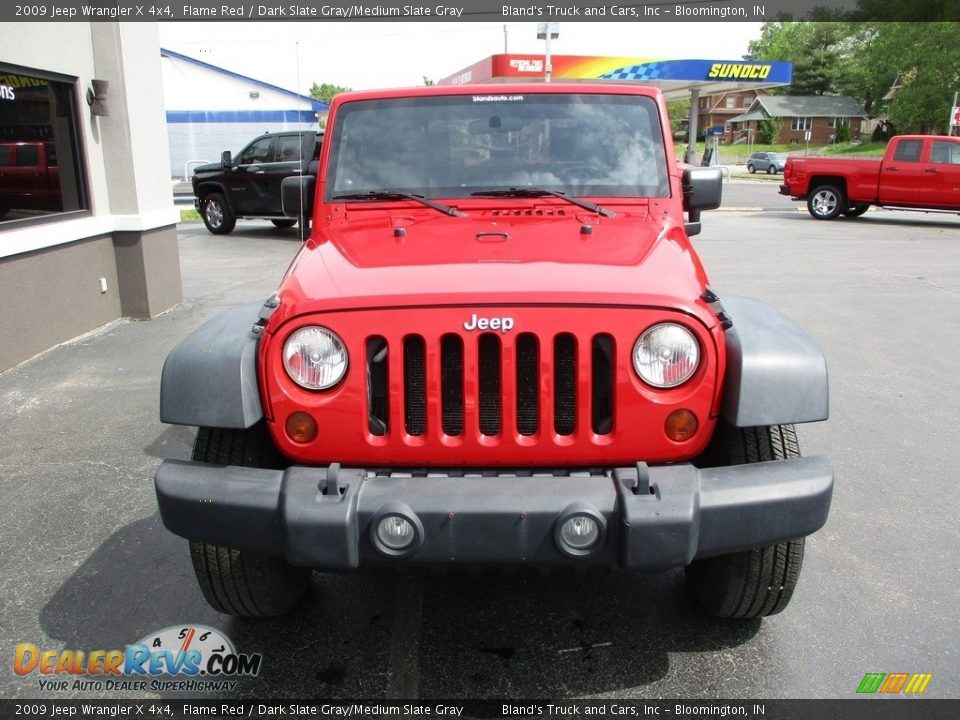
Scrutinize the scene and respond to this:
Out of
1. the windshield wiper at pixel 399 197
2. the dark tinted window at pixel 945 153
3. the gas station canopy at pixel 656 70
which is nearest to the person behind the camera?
the windshield wiper at pixel 399 197

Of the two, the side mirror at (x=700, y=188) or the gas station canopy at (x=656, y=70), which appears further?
the gas station canopy at (x=656, y=70)

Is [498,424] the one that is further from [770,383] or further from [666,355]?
[770,383]

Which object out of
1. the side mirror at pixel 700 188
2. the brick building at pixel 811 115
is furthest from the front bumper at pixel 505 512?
the brick building at pixel 811 115

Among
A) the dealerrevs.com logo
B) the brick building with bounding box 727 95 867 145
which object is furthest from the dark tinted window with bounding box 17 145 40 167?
the brick building with bounding box 727 95 867 145

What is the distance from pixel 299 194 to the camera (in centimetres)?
403

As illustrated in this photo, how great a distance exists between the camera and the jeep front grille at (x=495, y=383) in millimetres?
2391

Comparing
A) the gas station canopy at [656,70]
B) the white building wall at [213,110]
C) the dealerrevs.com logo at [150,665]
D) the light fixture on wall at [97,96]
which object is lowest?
the dealerrevs.com logo at [150,665]

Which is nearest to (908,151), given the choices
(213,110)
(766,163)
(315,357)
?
(315,357)

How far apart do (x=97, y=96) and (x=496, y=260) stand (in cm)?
601

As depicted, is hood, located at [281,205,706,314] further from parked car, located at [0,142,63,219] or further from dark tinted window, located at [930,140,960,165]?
dark tinted window, located at [930,140,960,165]

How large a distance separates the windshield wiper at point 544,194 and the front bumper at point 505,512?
1405 mm

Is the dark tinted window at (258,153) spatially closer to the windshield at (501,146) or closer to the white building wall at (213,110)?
the windshield at (501,146)

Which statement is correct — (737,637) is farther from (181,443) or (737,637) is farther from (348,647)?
(181,443)

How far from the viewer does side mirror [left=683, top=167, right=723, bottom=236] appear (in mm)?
3873
